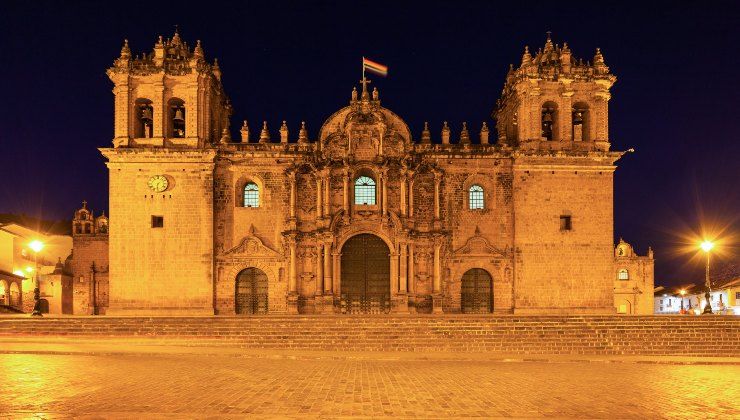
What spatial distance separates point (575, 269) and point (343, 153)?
13.0 meters

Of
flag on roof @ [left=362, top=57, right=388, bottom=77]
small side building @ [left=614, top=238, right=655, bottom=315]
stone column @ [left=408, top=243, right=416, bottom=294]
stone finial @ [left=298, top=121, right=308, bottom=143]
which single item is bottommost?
small side building @ [left=614, top=238, right=655, bottom=315]

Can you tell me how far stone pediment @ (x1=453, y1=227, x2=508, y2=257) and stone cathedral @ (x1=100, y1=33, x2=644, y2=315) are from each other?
7 centimetres

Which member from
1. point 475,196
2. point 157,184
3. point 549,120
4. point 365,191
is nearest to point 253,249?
point 157,184

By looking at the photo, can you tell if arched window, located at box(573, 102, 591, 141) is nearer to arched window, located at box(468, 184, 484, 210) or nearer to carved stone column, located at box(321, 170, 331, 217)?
arched window, located at box(468, 184, 484, 210)

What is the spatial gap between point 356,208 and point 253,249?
220 inches

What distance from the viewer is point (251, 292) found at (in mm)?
31719

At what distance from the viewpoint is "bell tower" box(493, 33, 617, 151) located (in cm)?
3228

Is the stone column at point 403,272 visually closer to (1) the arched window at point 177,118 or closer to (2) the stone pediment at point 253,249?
(2) the stone pediment at point 253,249

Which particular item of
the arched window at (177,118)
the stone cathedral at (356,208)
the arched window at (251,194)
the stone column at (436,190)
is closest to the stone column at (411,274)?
the stone cathedral at (356,208)

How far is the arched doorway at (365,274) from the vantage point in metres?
31.6

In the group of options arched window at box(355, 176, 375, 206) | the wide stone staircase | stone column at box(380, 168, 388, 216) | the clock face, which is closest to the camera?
the wide stone staircase

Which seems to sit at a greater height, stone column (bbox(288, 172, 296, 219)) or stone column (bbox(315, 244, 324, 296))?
stone column (bbox(288, 172, 296, 219))

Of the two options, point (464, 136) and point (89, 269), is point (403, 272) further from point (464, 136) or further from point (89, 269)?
point (89, 269)

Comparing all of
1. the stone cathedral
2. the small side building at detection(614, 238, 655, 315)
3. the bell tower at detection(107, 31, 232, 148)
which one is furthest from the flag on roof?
the small side building at detection(614, 238, 655, 315)
